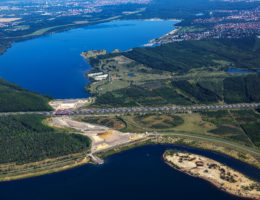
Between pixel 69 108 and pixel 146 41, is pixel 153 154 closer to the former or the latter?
pixel 69 108

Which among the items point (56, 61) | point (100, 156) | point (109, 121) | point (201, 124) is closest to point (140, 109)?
point (109, 121)

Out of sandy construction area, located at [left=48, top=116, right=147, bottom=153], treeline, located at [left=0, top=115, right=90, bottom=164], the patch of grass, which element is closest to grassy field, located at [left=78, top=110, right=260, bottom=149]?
the patch of grass

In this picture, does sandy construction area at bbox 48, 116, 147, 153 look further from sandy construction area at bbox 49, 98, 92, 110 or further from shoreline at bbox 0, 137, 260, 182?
sandy construction area at bbox 49, 98, 92, 110

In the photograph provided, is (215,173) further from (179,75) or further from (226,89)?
(179,75)

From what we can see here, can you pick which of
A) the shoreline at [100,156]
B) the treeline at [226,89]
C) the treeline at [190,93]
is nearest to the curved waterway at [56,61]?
the treeline at [190,93]

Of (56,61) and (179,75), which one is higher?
(56,61)

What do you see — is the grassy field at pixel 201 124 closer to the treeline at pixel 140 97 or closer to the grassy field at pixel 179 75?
the treeline at pixel 140 97

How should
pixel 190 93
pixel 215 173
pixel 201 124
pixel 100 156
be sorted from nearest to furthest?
pixel 215 173
pixel 100 156
pixel 201 124
pixel 190 93

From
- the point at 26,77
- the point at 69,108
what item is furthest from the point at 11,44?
the point at 69,108
